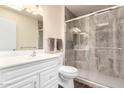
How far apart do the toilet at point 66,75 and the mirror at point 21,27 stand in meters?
0.67

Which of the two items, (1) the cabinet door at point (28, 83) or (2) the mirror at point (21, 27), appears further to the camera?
(2) the mirror at point (21, 27)

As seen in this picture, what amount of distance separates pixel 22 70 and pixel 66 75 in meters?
1.05

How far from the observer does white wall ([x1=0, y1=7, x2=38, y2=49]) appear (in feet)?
5.16

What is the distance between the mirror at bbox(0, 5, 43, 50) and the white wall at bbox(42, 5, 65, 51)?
5.7 inches

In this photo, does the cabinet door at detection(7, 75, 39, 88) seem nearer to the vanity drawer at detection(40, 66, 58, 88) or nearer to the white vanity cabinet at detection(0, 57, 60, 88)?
the white vanity cabinet at detection(0, 57, 60, 88)

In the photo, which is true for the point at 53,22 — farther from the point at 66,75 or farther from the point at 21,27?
the point at 66,75

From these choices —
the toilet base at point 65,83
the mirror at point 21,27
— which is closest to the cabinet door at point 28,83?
the mirror at point 21,27

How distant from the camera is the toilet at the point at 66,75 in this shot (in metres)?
1.90

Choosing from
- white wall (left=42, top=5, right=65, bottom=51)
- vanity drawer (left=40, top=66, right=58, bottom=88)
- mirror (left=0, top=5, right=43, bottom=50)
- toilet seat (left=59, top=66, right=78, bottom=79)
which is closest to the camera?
vanity drawer (left=40, top=66, right=58, bottom=88)

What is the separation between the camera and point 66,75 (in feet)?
6.29

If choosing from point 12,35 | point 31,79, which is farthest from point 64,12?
point 31,79

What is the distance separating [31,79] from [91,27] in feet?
6.32

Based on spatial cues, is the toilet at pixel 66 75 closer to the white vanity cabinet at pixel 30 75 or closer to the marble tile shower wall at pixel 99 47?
the white vanity cabinet at pixel 30 75

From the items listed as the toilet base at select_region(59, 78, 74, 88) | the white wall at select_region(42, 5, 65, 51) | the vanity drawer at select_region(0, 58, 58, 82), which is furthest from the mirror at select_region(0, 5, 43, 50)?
the toilet base at select_region(59, 78, 74, 88)
